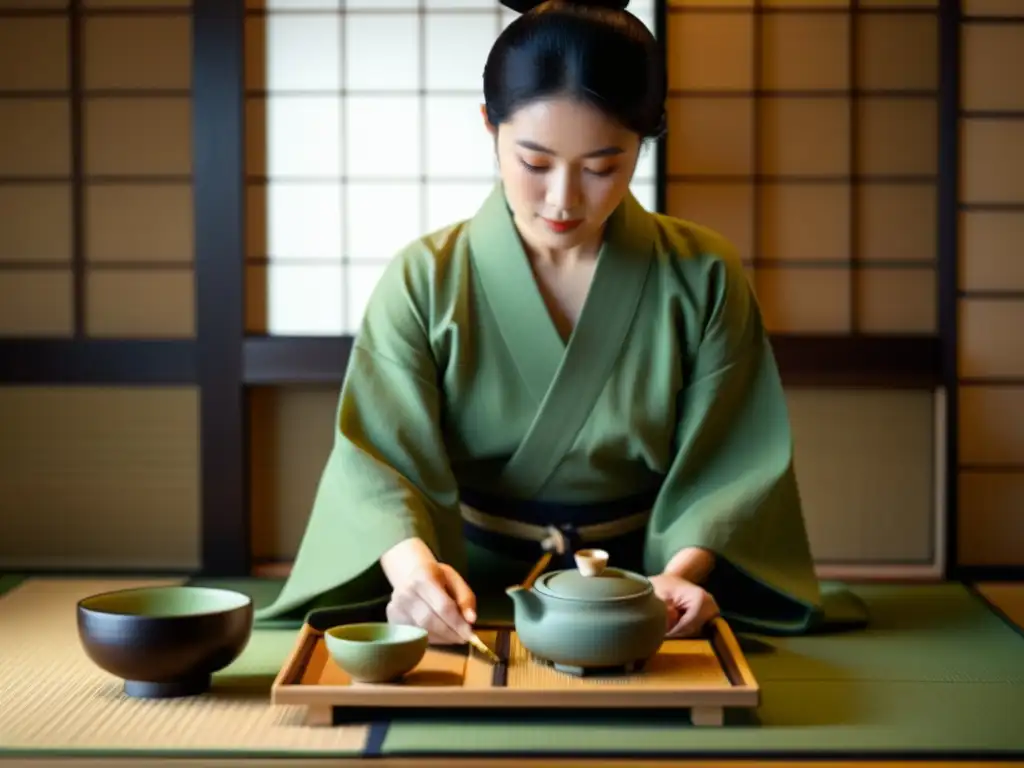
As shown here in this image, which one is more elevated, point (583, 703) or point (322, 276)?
point (322, 276)

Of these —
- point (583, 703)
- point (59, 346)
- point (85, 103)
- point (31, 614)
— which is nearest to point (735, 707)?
point (583, 703)

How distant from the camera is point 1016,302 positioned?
4125mm

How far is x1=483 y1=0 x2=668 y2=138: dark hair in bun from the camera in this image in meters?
2.34

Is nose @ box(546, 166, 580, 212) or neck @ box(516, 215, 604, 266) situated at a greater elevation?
nose @ box(546, 166, 580, 212)

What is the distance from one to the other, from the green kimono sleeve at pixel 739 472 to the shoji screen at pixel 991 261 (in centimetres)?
163

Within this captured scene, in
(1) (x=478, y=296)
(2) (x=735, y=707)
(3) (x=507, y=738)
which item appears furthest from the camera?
(1) (x=478, y=296)

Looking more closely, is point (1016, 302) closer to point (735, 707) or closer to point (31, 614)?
point (735, 707)

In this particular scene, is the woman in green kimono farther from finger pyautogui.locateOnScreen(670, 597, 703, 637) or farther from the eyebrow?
finger pyautogui.locateOnScreen(670, 597, 703, 637)

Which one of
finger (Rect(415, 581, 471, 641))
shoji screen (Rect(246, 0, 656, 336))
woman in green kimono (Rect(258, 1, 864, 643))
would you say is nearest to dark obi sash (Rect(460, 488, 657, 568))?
woman in green kimono (Rect(258, 1, 864, 643))

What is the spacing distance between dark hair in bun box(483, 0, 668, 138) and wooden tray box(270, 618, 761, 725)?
0.95 meters

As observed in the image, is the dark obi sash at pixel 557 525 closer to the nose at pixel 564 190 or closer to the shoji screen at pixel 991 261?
the nose at pixel 564 190

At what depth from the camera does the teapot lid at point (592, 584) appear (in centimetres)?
207

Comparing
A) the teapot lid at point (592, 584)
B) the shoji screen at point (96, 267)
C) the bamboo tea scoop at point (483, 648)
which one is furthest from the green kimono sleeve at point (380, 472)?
the shoji screen at point (96, 267)

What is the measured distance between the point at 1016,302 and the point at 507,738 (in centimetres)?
275
